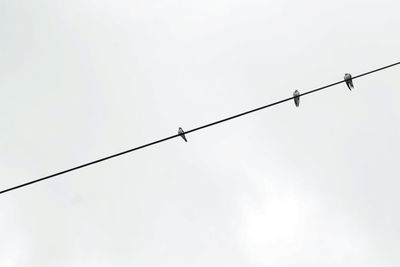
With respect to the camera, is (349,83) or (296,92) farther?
(296,92)

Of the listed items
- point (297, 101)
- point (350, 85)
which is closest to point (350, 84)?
point (350, 85)

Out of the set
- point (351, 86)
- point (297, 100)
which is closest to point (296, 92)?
point (297, 100)

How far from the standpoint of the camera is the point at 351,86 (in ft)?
92.2

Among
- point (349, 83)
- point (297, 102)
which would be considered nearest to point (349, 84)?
point (349, 83)

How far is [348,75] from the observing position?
27.6 metres

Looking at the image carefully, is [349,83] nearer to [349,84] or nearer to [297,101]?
[349,84]

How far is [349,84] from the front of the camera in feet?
90.7

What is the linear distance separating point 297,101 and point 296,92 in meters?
1.15

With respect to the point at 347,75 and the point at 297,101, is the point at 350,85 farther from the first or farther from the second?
the point at 297,101

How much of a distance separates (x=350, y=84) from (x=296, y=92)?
10.7ft

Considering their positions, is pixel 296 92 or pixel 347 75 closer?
pixel 347 75

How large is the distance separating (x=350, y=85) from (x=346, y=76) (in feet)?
2.14

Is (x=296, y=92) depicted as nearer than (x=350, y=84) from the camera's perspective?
No

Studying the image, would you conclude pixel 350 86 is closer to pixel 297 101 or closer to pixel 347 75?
pixel 347 75
